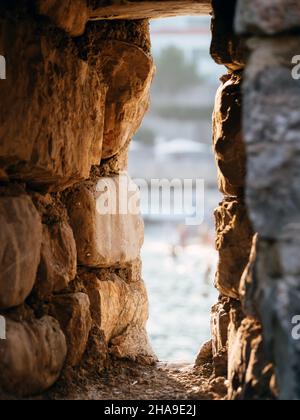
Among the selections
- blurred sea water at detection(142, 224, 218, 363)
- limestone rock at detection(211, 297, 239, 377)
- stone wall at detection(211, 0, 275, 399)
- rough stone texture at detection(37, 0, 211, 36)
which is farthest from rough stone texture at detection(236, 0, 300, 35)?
blurred sea water at detection(142, 224, 218, 363)

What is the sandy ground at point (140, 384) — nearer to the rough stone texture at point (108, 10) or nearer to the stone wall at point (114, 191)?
the stone wall at point (114, 191)

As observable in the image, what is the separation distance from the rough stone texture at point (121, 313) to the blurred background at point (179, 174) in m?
0.26

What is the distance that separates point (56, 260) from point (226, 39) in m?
0.89

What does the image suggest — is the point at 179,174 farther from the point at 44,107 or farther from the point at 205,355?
the point at 44,107

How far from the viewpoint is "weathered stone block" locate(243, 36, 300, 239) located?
1.63 metres

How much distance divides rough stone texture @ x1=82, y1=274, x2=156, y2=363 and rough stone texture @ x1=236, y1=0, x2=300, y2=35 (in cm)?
148

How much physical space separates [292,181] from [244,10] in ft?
1.22

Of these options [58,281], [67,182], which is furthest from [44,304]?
[67,182]

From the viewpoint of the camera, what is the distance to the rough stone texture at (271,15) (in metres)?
1.66

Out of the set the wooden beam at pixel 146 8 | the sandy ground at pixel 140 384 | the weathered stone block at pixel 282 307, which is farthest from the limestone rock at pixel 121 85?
the weathered stone block at pixel 282 307

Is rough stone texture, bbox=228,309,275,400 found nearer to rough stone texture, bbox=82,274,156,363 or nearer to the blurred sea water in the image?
rough stone texture, bbox=82,274,156,363

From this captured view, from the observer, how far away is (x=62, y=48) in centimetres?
253

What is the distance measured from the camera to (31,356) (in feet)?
7.27

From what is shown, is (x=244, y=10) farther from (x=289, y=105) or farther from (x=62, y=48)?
(x=62, y=48)
